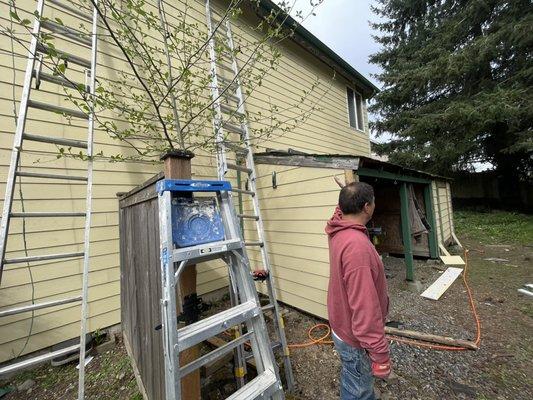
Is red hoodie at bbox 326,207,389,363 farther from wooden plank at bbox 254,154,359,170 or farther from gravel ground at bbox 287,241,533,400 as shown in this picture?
wooden plank at bbox 254,154,359,170

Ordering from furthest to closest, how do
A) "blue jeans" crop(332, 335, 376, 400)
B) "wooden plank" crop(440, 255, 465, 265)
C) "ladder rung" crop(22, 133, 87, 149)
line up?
"wooden plank" crop(440, 255, 465, 265) < "ladder rung" crop(22, 133, 87, 149) < "blue jeans" crop(332, 335, 376, 400)

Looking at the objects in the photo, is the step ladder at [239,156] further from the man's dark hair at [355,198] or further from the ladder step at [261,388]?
the man's dark hair at [355,198]

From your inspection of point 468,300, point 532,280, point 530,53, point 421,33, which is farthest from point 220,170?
point 421,33

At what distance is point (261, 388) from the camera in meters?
1.49

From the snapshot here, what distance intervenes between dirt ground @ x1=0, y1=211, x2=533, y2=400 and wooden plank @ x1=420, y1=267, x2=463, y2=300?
0.26 m

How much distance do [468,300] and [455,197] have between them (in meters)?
14.3

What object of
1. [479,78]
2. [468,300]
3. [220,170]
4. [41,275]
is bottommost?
[468,300]

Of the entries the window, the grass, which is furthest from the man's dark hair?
the grass

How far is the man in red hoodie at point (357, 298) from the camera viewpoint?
5.24 feet

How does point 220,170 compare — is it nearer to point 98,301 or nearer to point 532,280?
point 98,301

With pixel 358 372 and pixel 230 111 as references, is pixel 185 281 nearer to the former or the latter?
pixel 358 372

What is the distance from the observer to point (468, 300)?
15.3 ft

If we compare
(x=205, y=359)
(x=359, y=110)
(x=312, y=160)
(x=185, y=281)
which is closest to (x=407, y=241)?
(x=312, y=160)

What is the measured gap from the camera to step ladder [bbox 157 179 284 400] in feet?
4.32
